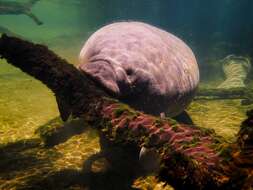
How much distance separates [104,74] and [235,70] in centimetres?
1217

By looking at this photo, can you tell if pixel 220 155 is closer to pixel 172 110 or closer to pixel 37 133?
pixel 172 110

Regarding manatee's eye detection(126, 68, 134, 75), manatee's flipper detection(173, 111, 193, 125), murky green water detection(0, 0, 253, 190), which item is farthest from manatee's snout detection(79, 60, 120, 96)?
manatee's flipper detection(173, 111, 193, 125)

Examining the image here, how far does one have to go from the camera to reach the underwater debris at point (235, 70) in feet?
44.8

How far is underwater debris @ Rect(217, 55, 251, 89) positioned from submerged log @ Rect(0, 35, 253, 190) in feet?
33.3

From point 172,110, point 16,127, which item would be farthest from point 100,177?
point 16,127

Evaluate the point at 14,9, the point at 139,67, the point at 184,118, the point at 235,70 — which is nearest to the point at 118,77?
the point at 139,67

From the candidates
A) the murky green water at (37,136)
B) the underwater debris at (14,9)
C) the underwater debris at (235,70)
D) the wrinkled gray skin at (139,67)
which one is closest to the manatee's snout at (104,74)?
the wrinkled gray skin at (139,67)

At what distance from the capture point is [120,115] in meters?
3.84

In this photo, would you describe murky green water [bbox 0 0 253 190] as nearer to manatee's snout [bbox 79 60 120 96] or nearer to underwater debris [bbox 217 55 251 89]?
underwater debris [bbox 217 55 251 89]

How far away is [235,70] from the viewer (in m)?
15.4

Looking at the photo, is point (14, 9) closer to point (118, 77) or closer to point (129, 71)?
point (129, 71)

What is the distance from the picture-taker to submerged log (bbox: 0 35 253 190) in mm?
2488

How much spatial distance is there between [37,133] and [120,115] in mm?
4027

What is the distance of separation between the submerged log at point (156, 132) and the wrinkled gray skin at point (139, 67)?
1.75 feet
